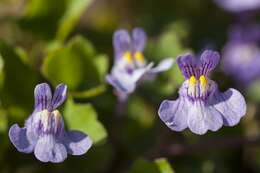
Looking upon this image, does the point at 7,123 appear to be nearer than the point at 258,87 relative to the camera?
Yes

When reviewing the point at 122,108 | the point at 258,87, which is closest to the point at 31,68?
the point at 122,108

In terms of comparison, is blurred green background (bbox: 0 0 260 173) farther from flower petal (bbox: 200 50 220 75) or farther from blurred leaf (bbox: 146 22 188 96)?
flower petal (bbox: 200 50 220 75)

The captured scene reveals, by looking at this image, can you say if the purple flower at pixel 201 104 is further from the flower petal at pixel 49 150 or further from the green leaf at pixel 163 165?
the flower petal at pixel 49 150

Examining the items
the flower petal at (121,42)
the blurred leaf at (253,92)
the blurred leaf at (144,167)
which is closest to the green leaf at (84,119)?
the blurred leaf at (144,167)

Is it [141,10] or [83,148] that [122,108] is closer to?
[83,148]

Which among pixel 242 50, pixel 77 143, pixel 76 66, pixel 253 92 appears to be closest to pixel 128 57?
pixel 76 66
